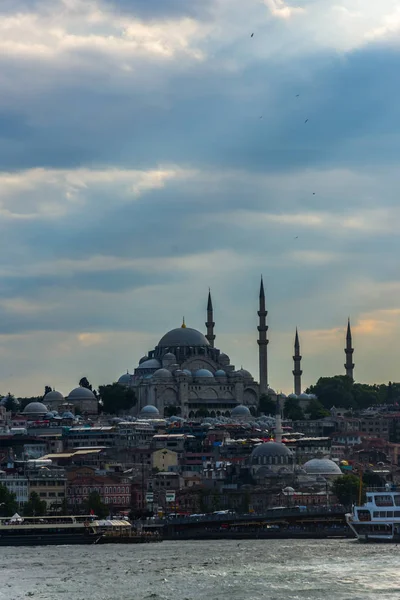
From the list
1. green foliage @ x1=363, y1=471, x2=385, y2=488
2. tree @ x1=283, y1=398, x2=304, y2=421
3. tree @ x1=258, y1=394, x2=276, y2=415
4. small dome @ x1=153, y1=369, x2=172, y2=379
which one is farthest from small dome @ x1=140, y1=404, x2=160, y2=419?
green foliage @ x1=363, y1=471, x2=385, y2=488

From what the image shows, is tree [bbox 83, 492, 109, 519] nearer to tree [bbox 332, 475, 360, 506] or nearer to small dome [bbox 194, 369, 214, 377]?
tree [bbox 332, 475, 360, 506]

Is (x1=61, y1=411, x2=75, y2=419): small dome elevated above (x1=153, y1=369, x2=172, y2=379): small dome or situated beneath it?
situated beneath

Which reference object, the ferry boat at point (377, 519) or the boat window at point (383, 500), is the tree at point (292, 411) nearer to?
the boat window at point (383, 500)

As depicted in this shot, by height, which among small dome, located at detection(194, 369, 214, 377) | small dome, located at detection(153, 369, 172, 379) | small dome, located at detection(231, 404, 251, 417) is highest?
small dome, located at detection(194, 369, 214, 377)

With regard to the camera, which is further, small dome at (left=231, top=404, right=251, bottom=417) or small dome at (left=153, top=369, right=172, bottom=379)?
small dome at (left=153, top=369, right=172, bottom=379)

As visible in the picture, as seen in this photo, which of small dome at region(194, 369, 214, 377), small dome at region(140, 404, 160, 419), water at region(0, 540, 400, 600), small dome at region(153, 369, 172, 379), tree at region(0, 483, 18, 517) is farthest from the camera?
small dome at region(194, 369, 214, 377)

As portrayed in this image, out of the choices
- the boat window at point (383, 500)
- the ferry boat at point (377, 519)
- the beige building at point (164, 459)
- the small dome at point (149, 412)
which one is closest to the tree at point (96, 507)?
the ferry boat at point (377, 519)

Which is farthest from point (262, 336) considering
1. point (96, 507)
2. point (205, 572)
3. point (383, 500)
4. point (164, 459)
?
point (205, 572)
